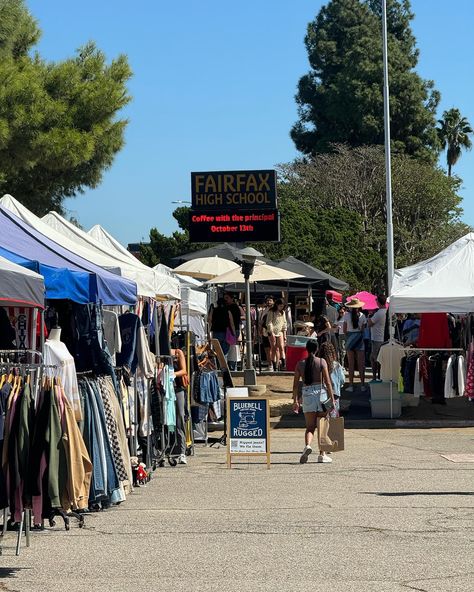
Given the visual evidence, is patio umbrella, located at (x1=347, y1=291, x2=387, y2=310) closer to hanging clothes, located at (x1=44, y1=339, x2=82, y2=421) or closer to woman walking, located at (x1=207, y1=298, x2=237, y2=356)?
woman walking, located at (x1=207, y1=298, x2=237, y2=356)

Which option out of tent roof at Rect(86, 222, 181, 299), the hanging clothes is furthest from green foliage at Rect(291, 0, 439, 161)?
the hanging clothes

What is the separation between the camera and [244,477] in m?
15.1

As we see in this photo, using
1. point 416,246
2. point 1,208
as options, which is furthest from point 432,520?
point 416,246

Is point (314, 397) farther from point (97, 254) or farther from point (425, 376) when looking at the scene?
point (425, 376)

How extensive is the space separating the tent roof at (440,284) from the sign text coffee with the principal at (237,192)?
926 centimetres

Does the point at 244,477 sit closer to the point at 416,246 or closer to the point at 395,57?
the point at 416,246

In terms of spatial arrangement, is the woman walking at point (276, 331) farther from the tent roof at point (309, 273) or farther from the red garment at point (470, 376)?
the red garment at point (470, 376)

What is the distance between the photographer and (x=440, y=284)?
71.7ft

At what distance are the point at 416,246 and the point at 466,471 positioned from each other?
175 feet

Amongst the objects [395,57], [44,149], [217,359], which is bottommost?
[217,359]

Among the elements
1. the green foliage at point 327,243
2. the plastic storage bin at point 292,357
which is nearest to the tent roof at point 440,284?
the plastic storage bin at point 292,357

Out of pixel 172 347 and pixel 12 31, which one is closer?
pixel 172 347

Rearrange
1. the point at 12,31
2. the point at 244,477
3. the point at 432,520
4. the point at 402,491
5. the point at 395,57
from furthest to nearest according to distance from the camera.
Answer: the point at 395,57, the point at 12,31, the point at 244,477, the point at 402,491, the point at 432,520

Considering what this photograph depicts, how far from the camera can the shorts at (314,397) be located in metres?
16.6
